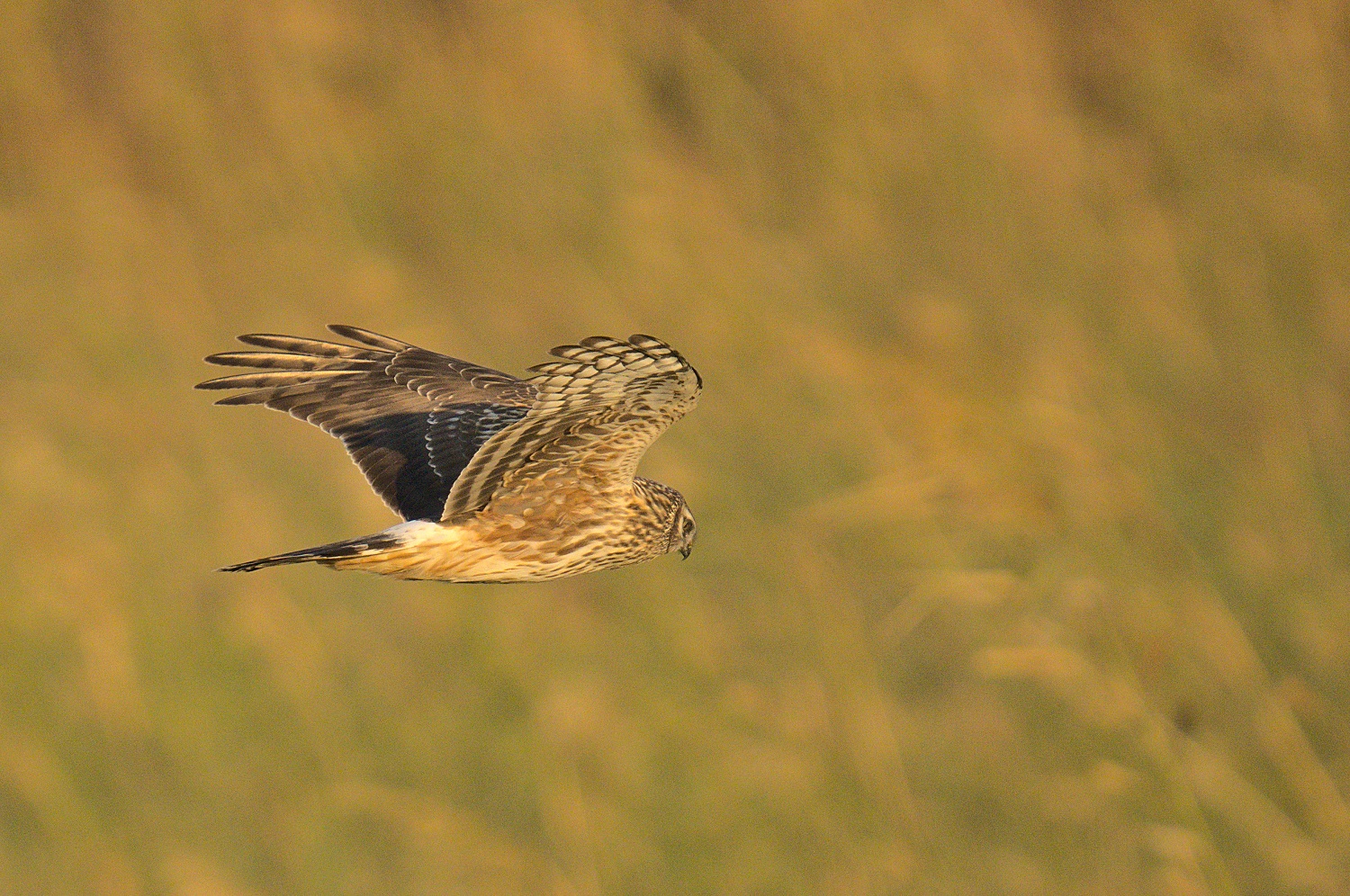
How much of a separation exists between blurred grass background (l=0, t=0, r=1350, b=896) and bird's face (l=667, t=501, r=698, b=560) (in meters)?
0.33

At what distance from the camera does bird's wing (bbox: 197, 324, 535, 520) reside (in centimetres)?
405

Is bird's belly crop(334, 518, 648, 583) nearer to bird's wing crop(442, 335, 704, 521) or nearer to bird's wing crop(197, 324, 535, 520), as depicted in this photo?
bird's wing crop(442, 335, 704, 521)

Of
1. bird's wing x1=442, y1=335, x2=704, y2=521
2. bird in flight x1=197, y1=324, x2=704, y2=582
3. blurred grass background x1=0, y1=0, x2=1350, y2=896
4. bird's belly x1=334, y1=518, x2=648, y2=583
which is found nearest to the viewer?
bird's wing x1=442, y1=335, x2=704, y2=521

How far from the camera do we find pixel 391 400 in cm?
424

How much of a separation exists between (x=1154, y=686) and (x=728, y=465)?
139 cm

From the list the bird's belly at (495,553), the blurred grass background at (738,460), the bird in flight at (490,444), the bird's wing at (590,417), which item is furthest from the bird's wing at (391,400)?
the blurred grass background at (738,460)

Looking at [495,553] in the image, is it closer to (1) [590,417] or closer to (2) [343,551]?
(2) [343,551]

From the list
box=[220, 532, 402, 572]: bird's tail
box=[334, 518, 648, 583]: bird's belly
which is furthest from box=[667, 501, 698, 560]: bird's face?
box=[220, 532, 402, 572]: bird's tail

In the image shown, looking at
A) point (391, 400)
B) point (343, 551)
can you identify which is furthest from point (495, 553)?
point (391, 400)

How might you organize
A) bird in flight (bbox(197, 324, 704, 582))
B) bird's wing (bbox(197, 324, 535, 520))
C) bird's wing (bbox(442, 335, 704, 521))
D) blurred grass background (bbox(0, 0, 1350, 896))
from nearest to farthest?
bird's wing (bbox(442, 335, 704, 521)), bird in flight (bbox(197, 324, 704, 582)), bird's wing (bbox(197, 324, 535, 520)), blurred grass background (bbox(0, 0, 1350, 896))

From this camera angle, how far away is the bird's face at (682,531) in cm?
407

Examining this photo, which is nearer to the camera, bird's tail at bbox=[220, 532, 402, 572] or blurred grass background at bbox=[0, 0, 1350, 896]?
bird's tail at bbox=[220, 532, 402, 572]

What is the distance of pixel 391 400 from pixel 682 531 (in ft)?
2.75

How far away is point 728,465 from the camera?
4.93 metres
